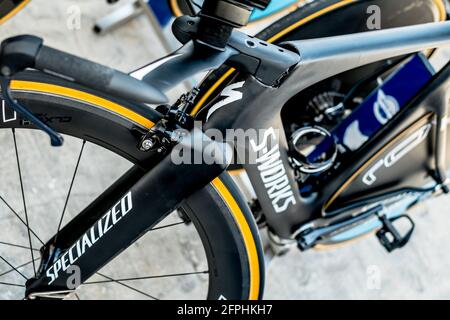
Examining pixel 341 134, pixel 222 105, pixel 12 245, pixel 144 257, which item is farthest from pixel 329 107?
pixel 12 245

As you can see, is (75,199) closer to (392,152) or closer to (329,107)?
(329,107)

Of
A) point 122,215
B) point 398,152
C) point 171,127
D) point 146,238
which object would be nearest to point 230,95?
point 171,127

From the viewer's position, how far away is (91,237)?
1112mm

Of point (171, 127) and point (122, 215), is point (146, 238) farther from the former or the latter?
point (171, 127)

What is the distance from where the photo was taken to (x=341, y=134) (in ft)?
5.02

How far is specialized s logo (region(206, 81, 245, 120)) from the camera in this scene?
1.05m

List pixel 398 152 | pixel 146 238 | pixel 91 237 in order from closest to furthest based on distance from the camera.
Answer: pixel 91 237 < pixel 398 152 < pixel 146 238

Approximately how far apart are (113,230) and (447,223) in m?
1.30

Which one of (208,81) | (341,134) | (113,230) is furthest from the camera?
(341,134)

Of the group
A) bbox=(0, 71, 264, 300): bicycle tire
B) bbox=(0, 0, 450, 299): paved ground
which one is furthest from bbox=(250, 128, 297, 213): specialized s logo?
bbox=(0, 0, 450, 299): paved ground

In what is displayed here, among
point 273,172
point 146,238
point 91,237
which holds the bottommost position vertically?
point 91,237

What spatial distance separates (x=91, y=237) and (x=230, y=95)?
14.7 inches
